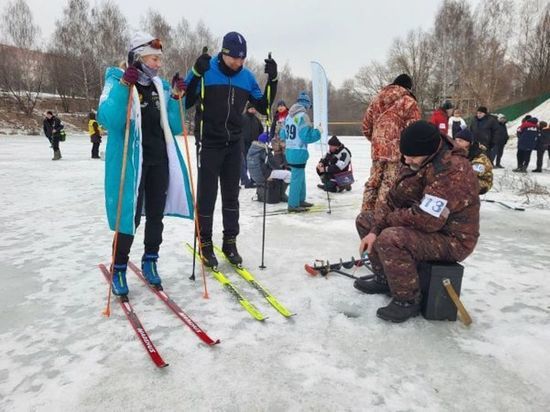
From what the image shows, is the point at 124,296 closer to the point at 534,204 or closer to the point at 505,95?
the point at 534,204

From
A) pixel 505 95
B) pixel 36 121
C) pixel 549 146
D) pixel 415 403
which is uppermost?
pixel 505 95

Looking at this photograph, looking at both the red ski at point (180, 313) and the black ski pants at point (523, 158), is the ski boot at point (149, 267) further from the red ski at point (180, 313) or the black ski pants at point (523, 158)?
the black ski pants at point (523, 158)

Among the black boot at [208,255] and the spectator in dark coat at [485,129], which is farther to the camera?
the spectator in dark coat at [485,129]

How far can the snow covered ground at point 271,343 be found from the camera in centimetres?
206

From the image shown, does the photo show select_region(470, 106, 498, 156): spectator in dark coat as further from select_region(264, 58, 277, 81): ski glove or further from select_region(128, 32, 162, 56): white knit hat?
select_region(128, 32, 162, 56): white knit hat

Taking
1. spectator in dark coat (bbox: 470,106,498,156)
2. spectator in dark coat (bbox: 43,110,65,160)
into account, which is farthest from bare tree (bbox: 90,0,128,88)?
spectator in dark coat (bbox: 470,106,498,156)

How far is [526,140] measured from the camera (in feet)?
38.1

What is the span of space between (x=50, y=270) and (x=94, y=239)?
3.36 feet

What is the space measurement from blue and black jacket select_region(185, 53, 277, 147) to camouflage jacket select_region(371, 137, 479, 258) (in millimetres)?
1619

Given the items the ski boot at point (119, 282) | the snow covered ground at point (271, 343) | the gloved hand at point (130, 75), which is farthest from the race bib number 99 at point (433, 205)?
the ski boot at point (119, 282)

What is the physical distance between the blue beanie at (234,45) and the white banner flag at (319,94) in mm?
3839

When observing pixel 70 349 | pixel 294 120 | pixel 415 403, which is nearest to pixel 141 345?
pixel 70 349

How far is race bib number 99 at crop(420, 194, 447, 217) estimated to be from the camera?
262 cm

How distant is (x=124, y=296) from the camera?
311cm
